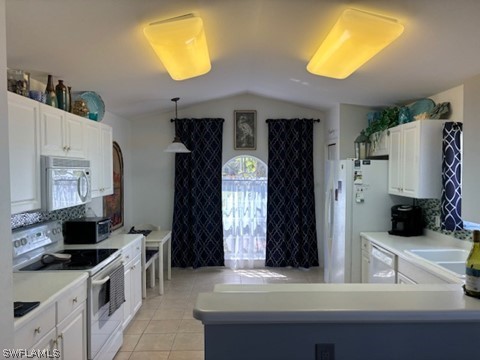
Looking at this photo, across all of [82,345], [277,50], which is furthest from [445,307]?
[277,50]

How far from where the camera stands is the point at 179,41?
2322 millimetres

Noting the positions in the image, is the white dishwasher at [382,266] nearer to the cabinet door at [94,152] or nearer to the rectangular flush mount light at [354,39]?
the rectangular flush mount light at [354,39]

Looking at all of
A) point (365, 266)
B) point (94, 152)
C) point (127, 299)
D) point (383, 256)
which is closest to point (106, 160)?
point (94, 152)

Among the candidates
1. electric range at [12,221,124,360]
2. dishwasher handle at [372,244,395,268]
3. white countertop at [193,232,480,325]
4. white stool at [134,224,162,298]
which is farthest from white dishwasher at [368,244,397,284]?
white stool at [134,224,162,298]

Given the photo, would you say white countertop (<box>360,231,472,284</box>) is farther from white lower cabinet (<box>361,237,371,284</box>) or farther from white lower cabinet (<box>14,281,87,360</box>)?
white lower cabinet (<box>14,281,87,360</box>)

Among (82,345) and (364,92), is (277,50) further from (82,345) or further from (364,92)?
(82,345)

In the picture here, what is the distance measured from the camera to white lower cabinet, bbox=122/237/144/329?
3.32 metres

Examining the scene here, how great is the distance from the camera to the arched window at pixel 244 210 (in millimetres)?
5605

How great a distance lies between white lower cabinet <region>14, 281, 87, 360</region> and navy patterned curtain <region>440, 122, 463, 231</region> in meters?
3.02

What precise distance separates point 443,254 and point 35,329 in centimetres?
315

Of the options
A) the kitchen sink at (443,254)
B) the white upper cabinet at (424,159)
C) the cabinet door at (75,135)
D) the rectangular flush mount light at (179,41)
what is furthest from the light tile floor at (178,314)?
the rectangular flush mount light at (179,41)

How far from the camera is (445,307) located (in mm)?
1247

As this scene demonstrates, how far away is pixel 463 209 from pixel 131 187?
4.50m

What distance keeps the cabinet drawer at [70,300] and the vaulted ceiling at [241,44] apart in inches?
61.0
